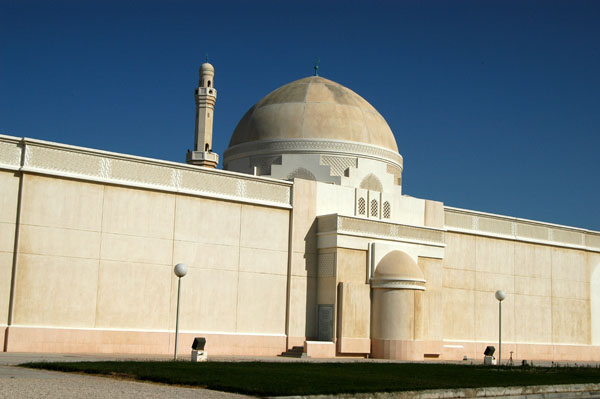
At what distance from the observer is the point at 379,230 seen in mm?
27219

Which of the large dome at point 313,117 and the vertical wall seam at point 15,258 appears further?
the large dome at point 313,117

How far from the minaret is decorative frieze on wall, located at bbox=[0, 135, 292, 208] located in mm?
6601

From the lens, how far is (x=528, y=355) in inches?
1256

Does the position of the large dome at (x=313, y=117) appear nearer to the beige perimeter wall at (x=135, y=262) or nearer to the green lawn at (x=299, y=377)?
the beige perimeter wall at (x=135, y=262)

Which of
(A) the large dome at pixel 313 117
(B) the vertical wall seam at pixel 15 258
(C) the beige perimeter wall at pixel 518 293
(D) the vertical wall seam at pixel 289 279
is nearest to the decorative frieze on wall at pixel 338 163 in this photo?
(A) the large dome at pixel 313 117

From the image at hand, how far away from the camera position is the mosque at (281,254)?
69.7 feet

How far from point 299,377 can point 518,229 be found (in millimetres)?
20982

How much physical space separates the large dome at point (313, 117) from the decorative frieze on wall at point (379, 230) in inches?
169

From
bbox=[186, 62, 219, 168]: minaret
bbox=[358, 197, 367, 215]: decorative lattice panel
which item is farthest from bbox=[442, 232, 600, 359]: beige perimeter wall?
bbox=[186, 62, 219, 168]: minaret

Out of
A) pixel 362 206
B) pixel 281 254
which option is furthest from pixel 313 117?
pixel 281 254

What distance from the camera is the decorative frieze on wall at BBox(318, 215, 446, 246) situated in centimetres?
2614

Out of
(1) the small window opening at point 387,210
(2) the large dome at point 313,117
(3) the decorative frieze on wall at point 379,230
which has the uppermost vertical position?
(2) the large dome at point 313,117

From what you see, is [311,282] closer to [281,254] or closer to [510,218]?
[281,254]

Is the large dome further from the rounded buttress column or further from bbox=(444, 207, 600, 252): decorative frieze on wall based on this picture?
the rounded buttress column
